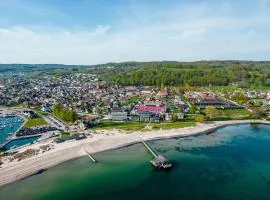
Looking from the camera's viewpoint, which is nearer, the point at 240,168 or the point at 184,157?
the point at 240,168

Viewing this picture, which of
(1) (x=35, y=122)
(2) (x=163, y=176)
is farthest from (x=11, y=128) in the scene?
(2) (x=163, y=176)

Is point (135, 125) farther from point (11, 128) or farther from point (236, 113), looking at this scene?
point (236, 113)

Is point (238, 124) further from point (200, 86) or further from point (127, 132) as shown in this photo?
point (200, 86)

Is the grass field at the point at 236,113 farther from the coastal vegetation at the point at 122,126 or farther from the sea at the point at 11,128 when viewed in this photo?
the sea at the point at 11,128

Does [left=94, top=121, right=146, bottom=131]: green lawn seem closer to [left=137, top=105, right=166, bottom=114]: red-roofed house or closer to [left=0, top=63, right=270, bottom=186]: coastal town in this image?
[left=0, top=63, right=270, bottom=186]: coastal town

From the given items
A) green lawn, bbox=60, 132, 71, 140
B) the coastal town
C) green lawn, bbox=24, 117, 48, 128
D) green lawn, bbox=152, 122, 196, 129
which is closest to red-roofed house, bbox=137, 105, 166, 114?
the coastal town

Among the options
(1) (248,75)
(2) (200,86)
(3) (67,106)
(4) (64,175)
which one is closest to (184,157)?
(4) (64,175)

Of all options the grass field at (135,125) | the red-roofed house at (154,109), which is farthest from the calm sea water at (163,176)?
the red-roofed house at (154,109)
